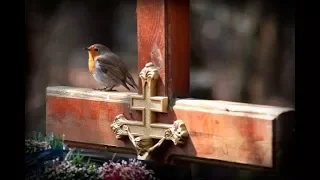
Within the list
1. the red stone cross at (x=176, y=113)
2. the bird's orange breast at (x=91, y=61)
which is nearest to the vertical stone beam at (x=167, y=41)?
the red stone cross at (x=176, y=113)

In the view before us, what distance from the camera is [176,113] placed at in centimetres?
188

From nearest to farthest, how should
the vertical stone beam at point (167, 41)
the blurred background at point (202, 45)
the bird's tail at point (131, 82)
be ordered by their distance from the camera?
the blurred background at point (202, 45)
the vertical stone beam at point (167, 41)
the bird's tail at point (131, 82)

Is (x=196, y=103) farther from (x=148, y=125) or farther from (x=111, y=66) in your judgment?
(x=111, y=66)

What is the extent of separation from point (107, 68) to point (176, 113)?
0.24m

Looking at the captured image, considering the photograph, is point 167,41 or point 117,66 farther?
point 117,66

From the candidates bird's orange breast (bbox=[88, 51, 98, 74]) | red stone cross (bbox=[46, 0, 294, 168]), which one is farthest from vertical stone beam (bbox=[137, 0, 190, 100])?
bird's orange breast (bbox=[88, 51, 98, 74])

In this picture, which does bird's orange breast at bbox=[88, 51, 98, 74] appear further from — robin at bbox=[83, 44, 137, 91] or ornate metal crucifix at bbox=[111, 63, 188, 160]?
ornate metal crucifix at bbox=[111, 63, 188, 160]

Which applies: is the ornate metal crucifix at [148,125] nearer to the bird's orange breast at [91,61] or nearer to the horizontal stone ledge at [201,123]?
the horizontal stone ledge at [201,123]

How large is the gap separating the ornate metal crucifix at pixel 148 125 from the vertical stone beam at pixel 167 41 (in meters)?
0.02

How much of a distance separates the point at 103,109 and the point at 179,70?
0.83 feet

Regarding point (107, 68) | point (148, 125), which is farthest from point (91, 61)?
point (148, 125)

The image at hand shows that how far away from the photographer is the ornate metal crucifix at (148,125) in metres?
1.89

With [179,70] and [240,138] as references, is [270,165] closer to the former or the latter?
[240,138]

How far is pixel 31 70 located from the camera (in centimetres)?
207
